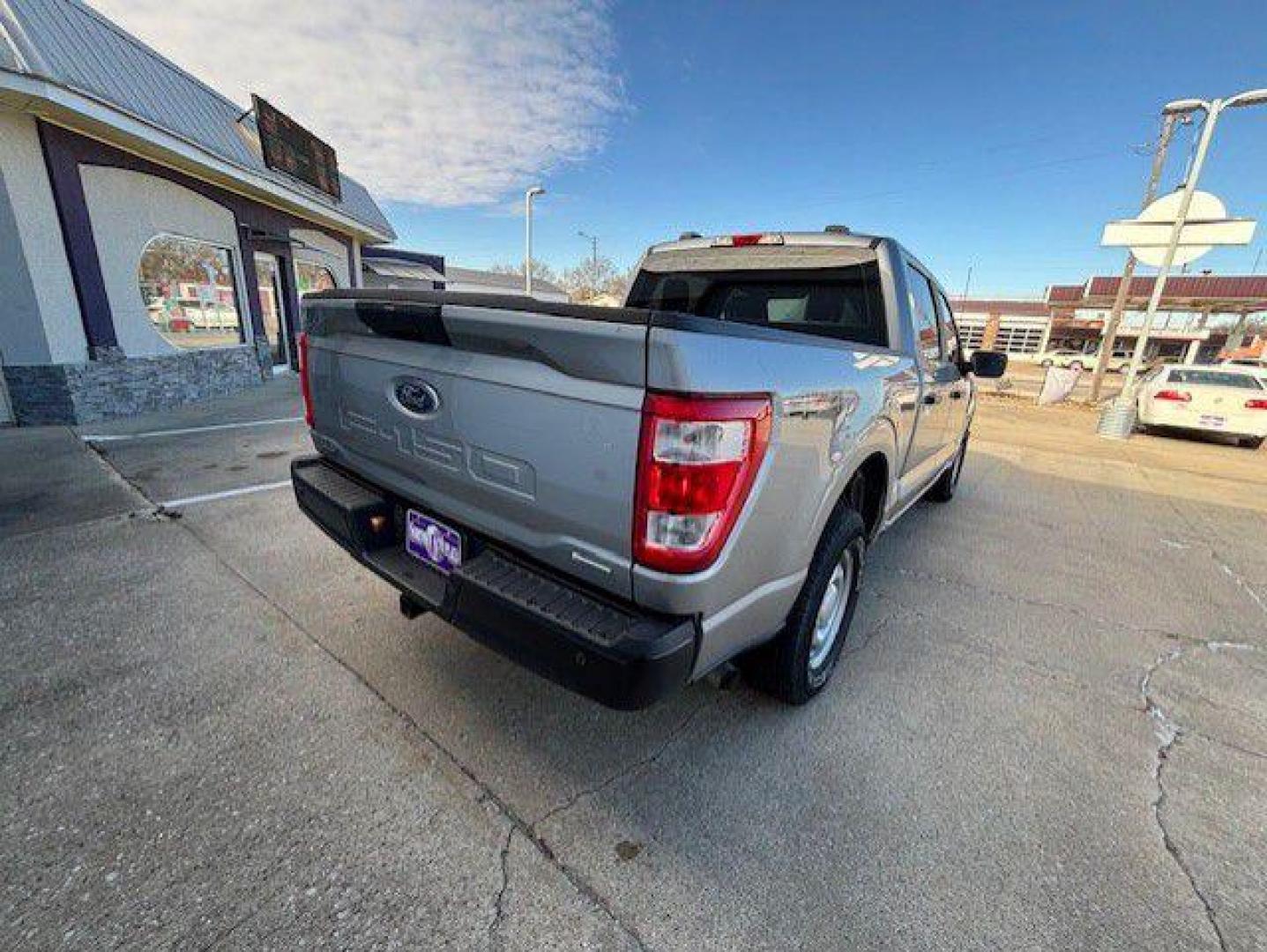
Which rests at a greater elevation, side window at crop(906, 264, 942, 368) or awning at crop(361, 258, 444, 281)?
awning at crop(361, 258, 444, 281)

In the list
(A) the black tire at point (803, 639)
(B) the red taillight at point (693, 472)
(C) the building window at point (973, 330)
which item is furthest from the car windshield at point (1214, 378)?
(C) the building window at point (973, 330)

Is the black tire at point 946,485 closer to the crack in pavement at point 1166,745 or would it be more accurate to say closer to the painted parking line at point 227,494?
the crack in pavement at point 1166,745

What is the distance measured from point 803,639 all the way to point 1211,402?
12108 mm

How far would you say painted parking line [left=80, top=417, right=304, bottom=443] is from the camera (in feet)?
20.0

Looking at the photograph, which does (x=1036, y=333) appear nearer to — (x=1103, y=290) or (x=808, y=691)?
(x=1103, y=290)

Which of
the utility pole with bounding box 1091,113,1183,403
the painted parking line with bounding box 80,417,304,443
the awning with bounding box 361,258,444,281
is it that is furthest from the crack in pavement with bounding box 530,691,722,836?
the awning with bounding box 361,258,444,281

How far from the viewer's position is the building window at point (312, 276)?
12711 mm

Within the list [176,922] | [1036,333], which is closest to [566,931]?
[176,922]

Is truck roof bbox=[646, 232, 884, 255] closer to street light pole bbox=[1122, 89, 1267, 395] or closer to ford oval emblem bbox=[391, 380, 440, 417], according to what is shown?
ford oval emblem bbox=[391, 380, 440, 417]

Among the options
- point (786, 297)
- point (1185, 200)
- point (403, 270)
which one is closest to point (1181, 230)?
point (1185, 200)

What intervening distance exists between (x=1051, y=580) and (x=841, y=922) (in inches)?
134

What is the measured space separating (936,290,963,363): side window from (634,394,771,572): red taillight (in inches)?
127

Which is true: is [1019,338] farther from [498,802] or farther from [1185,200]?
[498,802]

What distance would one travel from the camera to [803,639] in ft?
7.38
